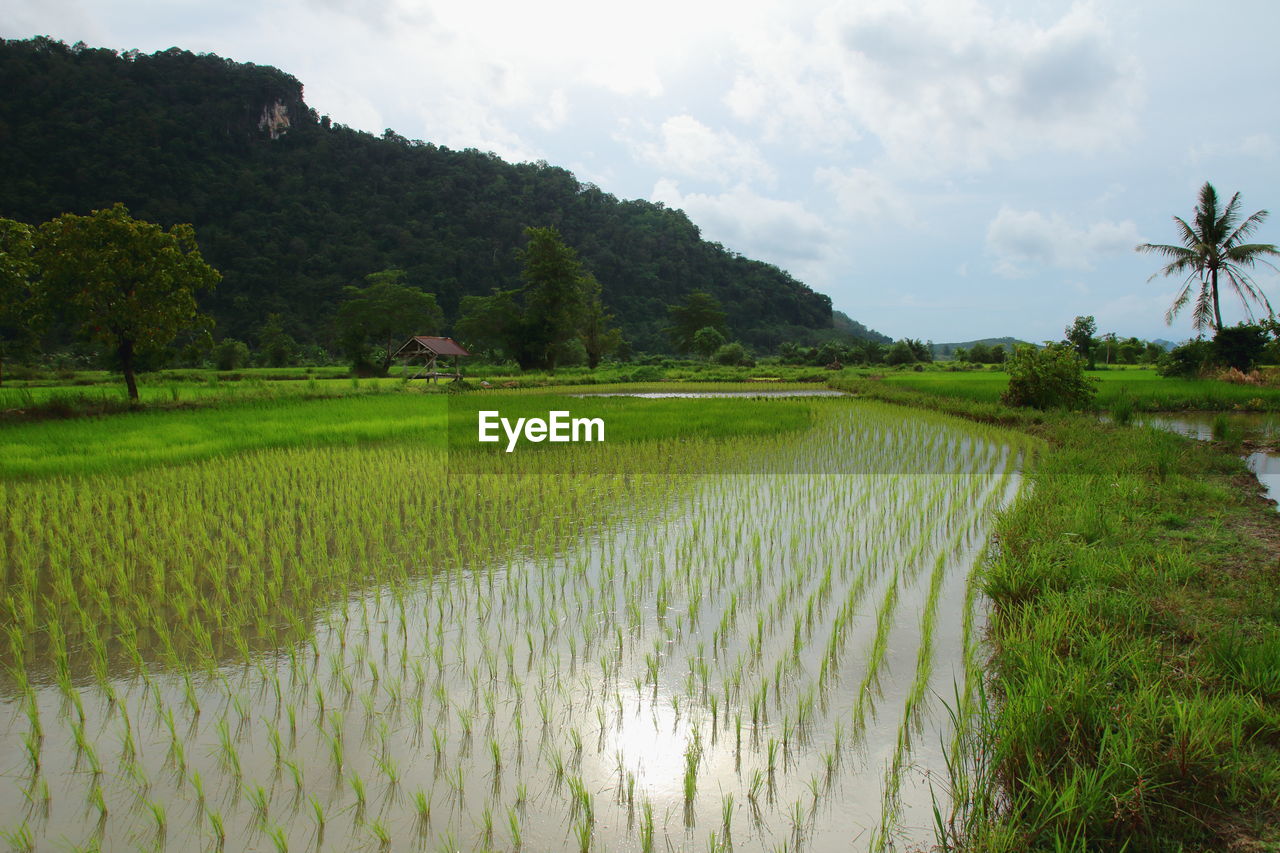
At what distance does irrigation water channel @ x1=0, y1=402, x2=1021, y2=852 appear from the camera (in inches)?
79.9

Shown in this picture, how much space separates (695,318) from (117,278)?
4400 cm

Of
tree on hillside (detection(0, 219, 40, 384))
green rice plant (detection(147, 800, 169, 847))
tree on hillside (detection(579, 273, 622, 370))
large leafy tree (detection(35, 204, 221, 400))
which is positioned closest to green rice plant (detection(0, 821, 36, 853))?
green rice plant (detection(147, 800, 169, 847))

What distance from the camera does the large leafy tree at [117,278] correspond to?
12.6 m

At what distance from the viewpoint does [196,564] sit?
4.36 meters

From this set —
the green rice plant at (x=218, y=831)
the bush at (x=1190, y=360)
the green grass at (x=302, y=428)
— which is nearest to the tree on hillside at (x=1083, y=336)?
the bush at (x=1190, y=360)

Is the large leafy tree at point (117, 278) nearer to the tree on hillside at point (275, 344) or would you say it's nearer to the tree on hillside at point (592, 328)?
the tree on hillside at point (275, 344)

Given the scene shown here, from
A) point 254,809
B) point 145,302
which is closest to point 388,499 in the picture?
point 254,809

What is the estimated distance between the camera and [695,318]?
178ft

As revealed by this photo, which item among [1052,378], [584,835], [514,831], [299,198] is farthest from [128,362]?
[299,198]

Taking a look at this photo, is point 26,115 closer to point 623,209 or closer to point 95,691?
point 623,209

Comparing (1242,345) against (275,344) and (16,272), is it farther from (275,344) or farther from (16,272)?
(275,344)

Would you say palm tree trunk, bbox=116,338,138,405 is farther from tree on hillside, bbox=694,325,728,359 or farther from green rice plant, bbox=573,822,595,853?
tree on hillside, bbox=694,325,728,359

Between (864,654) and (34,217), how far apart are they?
57.4 meters

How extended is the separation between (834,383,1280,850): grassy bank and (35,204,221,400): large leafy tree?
48.0 feet
